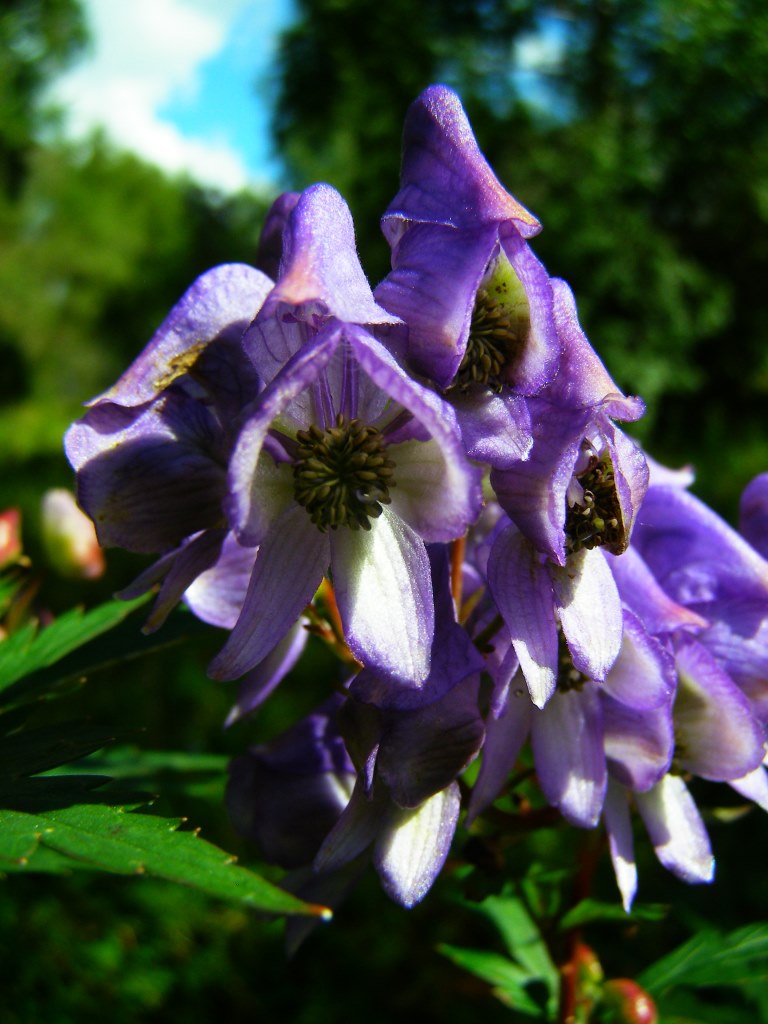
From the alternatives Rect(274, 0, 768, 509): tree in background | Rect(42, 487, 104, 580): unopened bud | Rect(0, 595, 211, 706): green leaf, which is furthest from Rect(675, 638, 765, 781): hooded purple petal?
Rect(274, 0, 768, 509): tree in background

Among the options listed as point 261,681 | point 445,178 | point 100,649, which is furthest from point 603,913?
point 445,178

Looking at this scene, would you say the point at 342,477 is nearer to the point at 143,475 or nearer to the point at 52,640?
the point at 143,475

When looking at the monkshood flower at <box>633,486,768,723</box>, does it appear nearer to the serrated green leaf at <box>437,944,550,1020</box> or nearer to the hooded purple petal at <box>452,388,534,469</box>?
the hooded purple petal at <box>452,388,534,469</box>

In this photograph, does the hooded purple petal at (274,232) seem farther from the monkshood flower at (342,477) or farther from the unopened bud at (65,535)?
the unopened bud at (65,535)

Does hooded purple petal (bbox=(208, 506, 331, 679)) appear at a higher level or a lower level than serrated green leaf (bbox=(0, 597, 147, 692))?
higher

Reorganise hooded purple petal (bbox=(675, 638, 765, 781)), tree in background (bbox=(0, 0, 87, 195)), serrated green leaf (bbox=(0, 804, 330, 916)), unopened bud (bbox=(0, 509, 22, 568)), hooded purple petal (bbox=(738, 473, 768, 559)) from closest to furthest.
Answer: serrated green leaf (bbox=(0, 804, 330, 916)) → hooded purple petal (bbox=(675, 638, 765, 781)) → hooded purple petal (bbox=(738, 473, 768, 559)) → unopened bud (bbox=(0, 509, 22, 568)) → tree in background (bbox=(0, 0, 87, 195))

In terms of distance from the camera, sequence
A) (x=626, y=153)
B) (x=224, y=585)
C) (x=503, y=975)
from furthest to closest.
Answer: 1. (x=626, y=153)
2. (x=503, y=975)
3. (x=224, y=585)

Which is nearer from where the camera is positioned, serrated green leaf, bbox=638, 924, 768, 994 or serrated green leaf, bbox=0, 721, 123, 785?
serrated green leaf, bbox=0, 721, 123, 785
